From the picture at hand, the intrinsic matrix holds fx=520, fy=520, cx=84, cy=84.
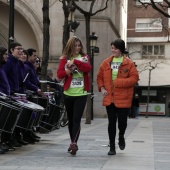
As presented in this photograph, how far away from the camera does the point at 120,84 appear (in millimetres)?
8508

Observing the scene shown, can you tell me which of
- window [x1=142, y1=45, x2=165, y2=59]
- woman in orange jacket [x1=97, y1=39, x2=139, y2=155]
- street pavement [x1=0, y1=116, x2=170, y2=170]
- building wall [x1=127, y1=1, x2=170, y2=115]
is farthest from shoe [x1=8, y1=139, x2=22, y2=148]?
window [x1=142, y1=45, x2=165, y2=59]

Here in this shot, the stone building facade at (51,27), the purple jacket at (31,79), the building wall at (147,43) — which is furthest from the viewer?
the building wall at (147,43)

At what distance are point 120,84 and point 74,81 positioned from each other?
0.77 metres

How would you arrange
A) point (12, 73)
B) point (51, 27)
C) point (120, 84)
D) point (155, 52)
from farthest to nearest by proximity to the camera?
point (155, 52) < point (51, 27) < point (12, 73) < point (120, 84)

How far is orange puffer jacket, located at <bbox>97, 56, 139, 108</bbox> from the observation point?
8523 mm

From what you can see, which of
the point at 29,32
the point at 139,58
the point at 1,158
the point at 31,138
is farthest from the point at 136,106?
the point at 1,158

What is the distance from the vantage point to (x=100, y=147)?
990 cm

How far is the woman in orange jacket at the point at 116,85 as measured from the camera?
8.53 m

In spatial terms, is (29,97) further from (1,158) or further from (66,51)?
(1,158)

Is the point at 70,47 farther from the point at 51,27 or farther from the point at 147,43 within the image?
the point at 147,43

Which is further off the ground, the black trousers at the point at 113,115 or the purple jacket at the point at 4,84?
the purple jacket at the point at 4,84

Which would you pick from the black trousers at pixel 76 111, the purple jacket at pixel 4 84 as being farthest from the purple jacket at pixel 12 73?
the black trousers at pixel 76 111

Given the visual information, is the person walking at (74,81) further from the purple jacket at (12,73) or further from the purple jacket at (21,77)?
the purple jacket at (21,77)

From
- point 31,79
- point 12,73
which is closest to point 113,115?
point 12,73
